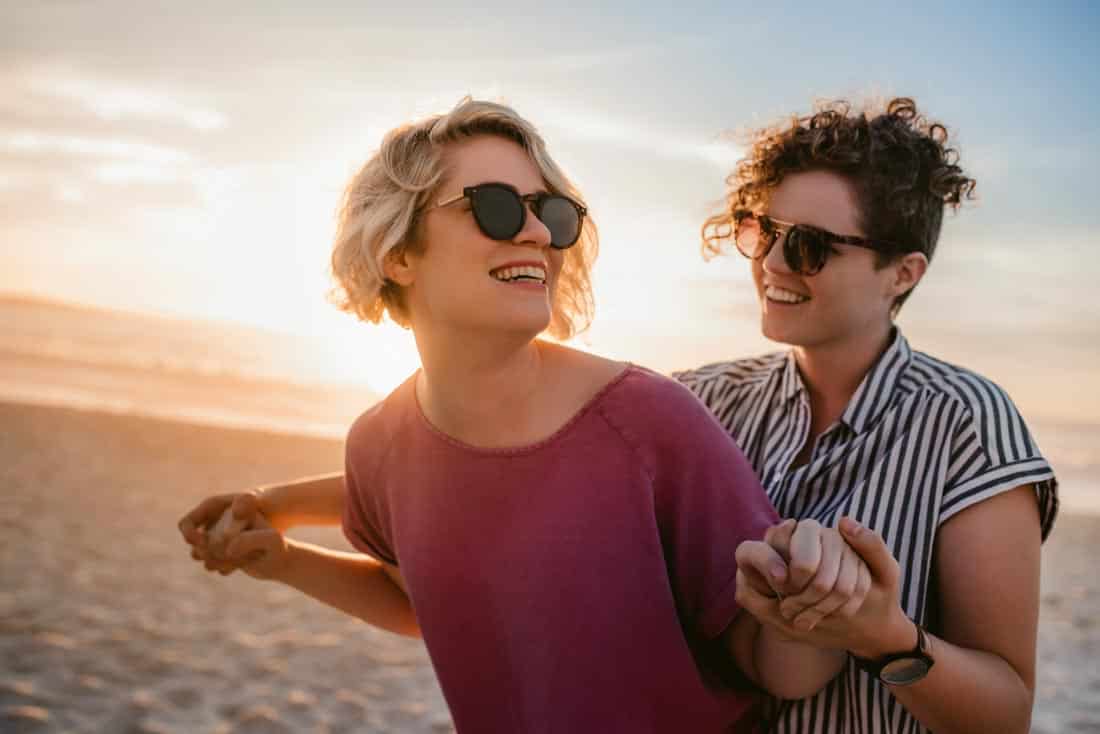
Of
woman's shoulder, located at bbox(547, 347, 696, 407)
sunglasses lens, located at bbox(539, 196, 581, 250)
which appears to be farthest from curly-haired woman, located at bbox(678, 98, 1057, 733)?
sunglasses lens, located at bbox(539, 196, 581, 250)

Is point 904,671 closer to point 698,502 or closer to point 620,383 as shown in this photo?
point 698,502

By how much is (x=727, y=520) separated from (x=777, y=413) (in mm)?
900

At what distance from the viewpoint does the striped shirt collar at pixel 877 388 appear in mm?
2765

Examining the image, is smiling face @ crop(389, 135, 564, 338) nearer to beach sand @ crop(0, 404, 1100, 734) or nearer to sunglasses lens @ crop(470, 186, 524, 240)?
sunglasses lens @ crop(470, 186, 524, 240)

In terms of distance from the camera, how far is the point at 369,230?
261cm

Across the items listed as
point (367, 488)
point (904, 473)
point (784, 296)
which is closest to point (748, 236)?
point (784, 296)

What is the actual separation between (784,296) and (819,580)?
1.55 meters

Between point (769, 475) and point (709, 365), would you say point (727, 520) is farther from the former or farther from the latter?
point (709, 365)

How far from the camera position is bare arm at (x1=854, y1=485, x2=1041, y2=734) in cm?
236

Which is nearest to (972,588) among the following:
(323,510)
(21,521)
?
(323,510)

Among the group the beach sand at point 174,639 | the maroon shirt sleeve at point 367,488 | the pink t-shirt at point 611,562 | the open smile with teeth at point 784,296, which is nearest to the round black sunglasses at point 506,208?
the pink t-shirt at point 611,562

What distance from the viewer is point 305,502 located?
343cm

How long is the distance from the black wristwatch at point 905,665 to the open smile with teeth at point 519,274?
125 cm

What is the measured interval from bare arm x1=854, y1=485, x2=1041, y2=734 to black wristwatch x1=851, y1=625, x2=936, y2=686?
20cm
